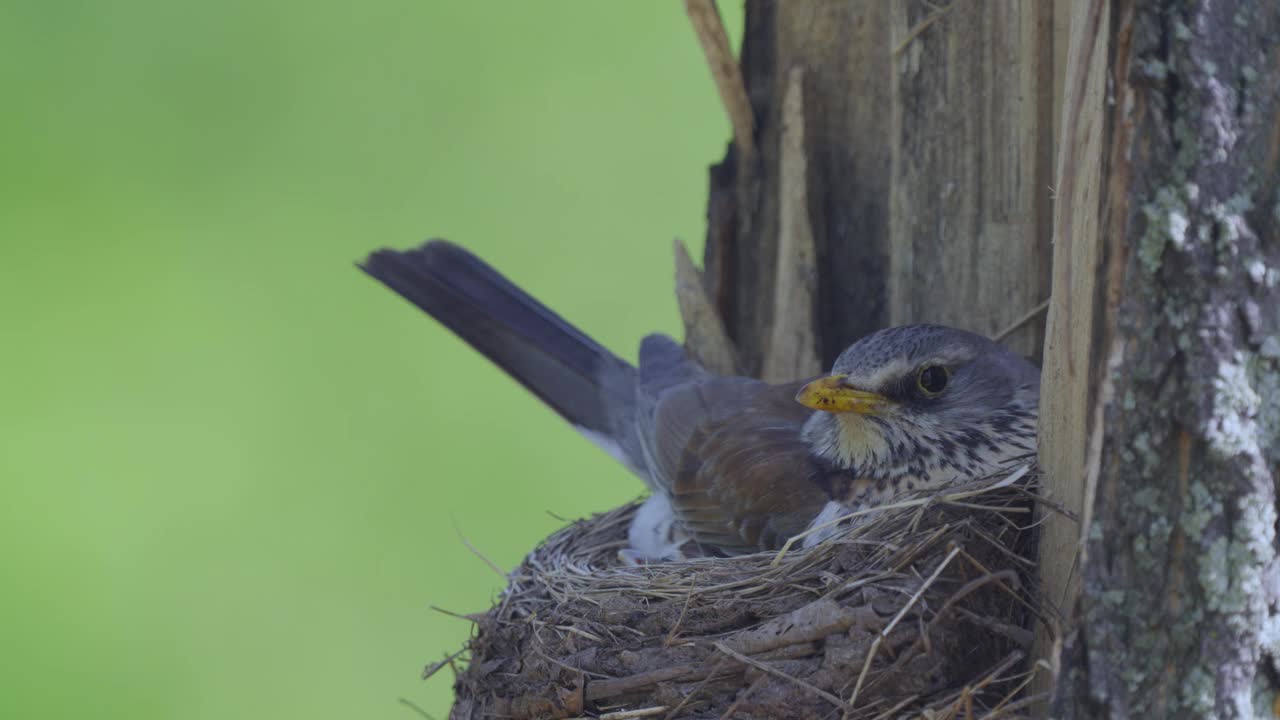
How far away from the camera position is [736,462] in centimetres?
410

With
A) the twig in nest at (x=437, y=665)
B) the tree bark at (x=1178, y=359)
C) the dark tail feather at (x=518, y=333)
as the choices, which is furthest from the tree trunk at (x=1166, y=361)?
the dark tail feather at (x=518, y=333)

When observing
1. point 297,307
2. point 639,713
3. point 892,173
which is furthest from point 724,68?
point 297,307

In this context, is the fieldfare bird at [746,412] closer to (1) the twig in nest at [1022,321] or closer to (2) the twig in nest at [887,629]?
(1) the twig in nest at [1022,321]

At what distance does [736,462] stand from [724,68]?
1.30 metres

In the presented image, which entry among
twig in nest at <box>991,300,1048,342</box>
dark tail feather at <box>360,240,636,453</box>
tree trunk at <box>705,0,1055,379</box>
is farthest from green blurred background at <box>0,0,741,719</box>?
twig in nest at <box>991,300,1048,342</box>

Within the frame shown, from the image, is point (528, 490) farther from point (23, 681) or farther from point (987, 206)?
point (987, 206)

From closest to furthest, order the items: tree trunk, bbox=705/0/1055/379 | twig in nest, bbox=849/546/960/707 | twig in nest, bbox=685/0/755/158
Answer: twig in nest, bbox=849/546/960/707, tree trunk, bbox=705/0/1055/379, twig in nest, bbox=685/0/755/158

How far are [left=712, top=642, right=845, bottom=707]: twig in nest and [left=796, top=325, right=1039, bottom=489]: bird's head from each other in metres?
0.80

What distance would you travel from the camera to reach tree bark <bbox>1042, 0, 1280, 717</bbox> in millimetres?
2211

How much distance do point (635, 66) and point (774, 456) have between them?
13.9 ft

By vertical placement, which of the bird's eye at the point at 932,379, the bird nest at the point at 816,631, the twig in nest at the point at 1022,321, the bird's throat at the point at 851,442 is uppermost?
the twig in nest at the point at 1022,321

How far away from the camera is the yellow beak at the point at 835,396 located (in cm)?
352

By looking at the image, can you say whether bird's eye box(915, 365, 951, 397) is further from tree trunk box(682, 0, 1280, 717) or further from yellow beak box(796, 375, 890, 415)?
tree trunk box(682, 0, 1280, 717)

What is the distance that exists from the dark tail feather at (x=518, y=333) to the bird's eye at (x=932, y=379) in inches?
57.6
